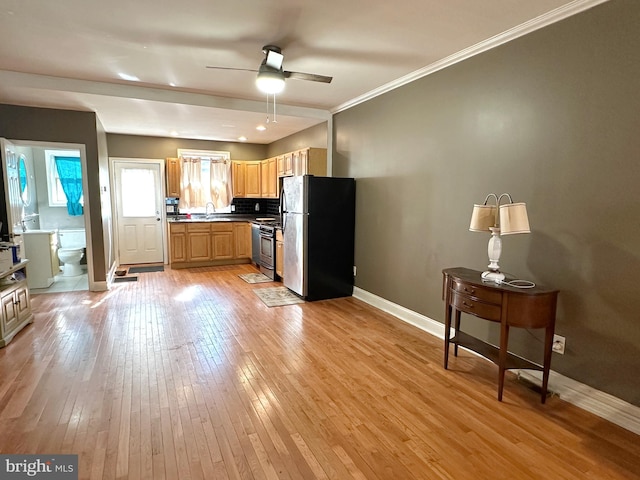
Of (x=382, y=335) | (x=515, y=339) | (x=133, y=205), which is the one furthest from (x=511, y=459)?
(x=133, y=205)

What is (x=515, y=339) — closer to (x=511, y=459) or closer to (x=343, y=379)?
(x=511, y=459)

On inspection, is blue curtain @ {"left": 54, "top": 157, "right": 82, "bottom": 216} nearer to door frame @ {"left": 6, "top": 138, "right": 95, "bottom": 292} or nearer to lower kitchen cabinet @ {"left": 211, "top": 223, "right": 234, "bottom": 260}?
door frame @ {"left": 6, "top": 138, "right": 95, "bottom": 292}

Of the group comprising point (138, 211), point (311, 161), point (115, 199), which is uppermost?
point (311, 161)

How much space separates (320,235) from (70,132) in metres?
3.58

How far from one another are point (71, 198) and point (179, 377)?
5872mm

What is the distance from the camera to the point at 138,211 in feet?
23.0

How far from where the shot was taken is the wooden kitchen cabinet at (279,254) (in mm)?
5551

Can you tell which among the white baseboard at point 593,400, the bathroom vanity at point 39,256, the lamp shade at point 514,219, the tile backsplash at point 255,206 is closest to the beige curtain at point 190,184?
the tile backsplash at point 255,206

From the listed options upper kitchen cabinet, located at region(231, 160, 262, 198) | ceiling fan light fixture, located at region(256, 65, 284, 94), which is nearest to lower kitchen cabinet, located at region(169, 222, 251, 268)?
upper kitchen cabinet, located at region(231, 160, 262, 198)

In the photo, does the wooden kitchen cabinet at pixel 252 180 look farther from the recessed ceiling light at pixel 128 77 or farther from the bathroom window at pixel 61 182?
the recessed ceiling light at pixel 128 77

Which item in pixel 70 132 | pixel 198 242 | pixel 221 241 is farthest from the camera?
pixel 221 241

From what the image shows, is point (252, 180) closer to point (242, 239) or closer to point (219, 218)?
point (219, 218)

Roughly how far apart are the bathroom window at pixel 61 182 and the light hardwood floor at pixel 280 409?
398 centimetres

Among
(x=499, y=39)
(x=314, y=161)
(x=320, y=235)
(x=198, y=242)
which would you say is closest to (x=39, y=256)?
(x=198, y=242)
